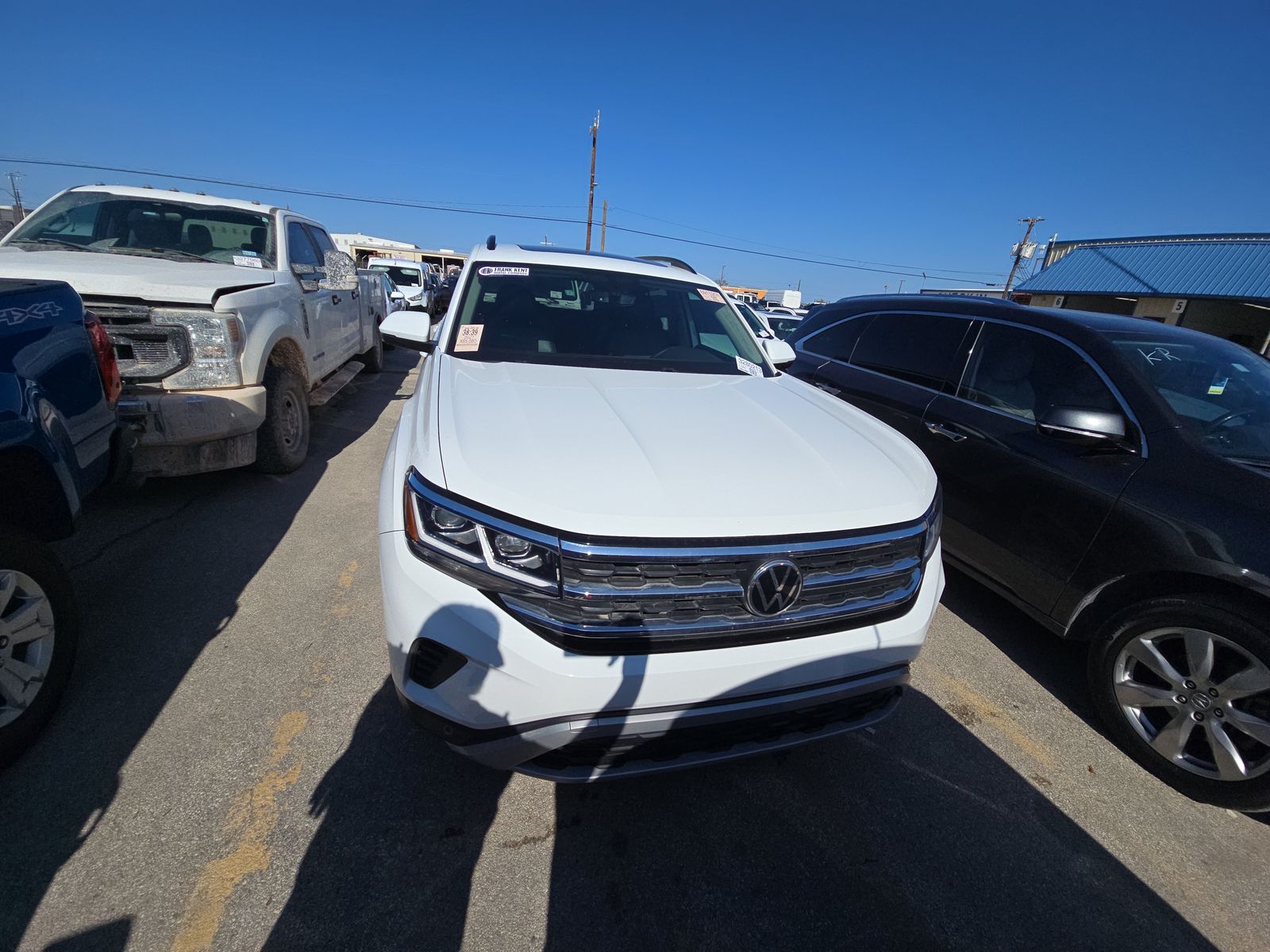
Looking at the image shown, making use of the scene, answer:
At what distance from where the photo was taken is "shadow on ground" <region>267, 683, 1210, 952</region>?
1.61 metres

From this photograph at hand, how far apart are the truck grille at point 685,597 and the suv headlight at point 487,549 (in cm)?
4

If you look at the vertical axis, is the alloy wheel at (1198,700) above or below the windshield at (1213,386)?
below

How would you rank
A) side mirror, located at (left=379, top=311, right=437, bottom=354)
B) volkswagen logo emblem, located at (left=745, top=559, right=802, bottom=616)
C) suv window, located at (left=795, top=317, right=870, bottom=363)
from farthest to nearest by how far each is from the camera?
1. suv window, located at (left=795, top=317, right=870, bottom=363)
2. side mirror, located at (left=379, top=311, right=437, bottom=354)
3. volkswagen logo emblem, located at (left=745, top=559, right=802, bottom=616)

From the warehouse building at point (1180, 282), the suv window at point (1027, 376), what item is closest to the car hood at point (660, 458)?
the suv window at point (1027, 376)

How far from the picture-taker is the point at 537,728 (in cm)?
150

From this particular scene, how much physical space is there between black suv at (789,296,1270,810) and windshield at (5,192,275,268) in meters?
5.27

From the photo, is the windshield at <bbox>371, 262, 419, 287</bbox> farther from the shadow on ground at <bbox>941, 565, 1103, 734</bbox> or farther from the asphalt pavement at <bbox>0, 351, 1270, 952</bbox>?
the shadow on ground at <bbox>941, 565, 1103, 734</bbox>

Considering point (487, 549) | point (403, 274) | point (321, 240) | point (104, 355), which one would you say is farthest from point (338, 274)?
point (403, 274)

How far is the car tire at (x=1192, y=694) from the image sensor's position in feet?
6.86

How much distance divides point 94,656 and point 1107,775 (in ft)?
14.1

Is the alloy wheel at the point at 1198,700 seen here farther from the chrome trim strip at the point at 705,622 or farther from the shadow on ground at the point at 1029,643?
the chrome trim strip at the point at 705,622

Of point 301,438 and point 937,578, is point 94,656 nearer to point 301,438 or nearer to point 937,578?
point 301,438

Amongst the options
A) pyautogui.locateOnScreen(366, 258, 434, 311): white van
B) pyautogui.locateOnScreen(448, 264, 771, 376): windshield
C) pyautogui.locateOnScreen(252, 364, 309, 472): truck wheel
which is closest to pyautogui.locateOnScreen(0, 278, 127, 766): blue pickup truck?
pyautogui.locateOnScreen(448, 264, 771, 376): windshield

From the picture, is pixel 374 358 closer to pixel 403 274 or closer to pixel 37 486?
pixel 37 486
